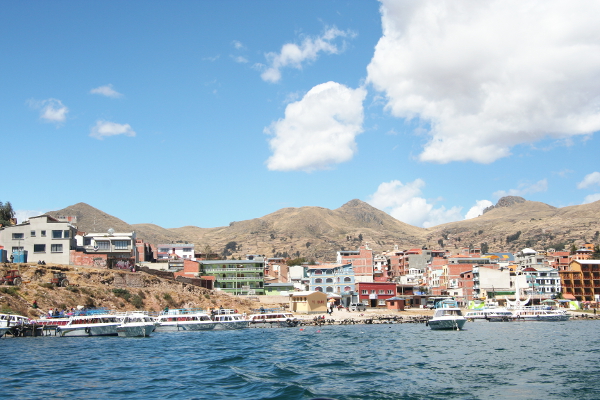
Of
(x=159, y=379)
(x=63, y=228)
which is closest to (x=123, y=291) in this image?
(x=63, y=228)

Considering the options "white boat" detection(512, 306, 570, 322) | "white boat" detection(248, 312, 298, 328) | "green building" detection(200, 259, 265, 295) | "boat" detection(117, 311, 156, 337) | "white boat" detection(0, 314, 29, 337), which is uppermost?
"green building" detection(200, 259, 265, 295)

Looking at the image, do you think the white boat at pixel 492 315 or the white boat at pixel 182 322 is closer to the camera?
the white boat at pixel 182 322

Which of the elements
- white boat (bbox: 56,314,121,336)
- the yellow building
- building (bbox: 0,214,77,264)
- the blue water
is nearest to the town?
building (bbox: 0,214,77,264)

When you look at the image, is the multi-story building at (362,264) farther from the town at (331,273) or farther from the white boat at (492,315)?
the white boat at (492,315)

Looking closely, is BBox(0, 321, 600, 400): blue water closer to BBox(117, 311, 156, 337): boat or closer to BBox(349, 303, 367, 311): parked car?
BBox(117, 311, 156, 337): boat

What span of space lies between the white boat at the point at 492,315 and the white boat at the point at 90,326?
63670mm

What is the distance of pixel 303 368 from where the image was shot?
130 feet

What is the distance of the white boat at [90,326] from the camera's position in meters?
65.2

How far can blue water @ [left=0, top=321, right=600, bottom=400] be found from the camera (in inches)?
1199

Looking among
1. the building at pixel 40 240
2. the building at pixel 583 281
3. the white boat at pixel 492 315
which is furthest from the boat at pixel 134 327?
the building at pixel 583 281

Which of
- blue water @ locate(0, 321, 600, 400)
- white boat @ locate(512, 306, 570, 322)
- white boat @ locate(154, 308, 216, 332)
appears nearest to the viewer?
blue water @ locate(0, 321, 600, 400)

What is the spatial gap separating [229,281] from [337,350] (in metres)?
68.5

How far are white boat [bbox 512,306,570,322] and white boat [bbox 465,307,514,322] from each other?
1.42 m

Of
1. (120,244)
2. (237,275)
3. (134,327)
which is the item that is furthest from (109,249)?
(134,327)
